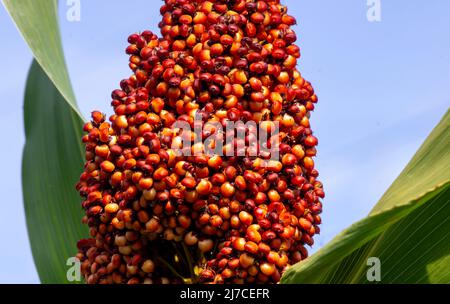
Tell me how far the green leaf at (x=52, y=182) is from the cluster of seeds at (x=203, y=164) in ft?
4.92

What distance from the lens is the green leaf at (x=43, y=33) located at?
355cm

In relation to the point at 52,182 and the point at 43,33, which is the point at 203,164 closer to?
the point at 43,33

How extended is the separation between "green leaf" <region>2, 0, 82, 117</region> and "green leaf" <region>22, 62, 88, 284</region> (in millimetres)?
1049

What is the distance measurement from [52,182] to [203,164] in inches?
83.3

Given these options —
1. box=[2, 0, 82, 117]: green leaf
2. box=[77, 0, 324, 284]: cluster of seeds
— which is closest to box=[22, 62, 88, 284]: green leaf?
box=[2, 0, 82, 117]: green leaf

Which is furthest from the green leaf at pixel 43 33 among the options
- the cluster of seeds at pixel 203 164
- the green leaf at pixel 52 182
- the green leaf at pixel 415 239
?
the green leaf at pixel 415 239

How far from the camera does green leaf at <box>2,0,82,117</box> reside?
355 cm

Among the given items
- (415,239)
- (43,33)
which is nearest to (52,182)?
(43,33)

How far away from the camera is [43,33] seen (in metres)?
3.71

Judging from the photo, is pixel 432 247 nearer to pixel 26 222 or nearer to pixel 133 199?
pixel 133 199

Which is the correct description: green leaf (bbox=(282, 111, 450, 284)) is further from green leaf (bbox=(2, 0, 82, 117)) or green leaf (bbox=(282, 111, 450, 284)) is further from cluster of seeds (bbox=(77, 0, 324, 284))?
green leaf (bbox=(2, 0, 82, 117))

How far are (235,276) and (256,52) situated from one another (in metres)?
0.84

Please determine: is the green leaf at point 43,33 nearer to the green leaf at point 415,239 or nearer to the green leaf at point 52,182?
the green leaf at point 52,182

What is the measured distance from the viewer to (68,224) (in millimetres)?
4871
